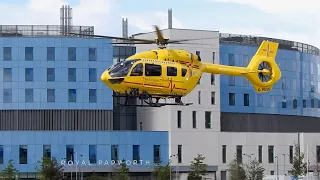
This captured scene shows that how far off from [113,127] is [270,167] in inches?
981

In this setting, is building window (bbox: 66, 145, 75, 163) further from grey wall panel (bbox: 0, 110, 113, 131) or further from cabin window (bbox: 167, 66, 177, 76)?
cabin window (bbox: 167, 66, 177, 76)

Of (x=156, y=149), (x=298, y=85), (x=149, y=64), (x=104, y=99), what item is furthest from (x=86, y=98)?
(x=149, y=64)

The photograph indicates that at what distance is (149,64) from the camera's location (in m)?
87.6

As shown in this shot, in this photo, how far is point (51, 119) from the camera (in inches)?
5758

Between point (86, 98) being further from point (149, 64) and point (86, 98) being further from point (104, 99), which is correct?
point (149, 64)

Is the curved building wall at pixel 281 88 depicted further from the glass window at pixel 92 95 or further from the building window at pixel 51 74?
the building window at pixel 51 74

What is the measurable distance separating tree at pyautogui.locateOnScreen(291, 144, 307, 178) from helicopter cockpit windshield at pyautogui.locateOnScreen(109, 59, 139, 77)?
6787 cm

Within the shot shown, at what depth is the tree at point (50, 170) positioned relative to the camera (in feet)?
439

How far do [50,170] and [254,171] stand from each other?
99.2ft

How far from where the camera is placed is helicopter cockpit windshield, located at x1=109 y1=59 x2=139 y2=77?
8694 cm

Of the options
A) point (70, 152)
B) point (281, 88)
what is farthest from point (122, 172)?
point (281, 88)

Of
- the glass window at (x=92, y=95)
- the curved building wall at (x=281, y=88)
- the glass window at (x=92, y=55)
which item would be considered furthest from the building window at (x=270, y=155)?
the glass window at (x=92, y=55)

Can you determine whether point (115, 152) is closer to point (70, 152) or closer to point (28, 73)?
point (70, 152)

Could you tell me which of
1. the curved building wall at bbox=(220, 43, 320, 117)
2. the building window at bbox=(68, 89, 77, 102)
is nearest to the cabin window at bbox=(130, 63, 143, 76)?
the building window at bbox=(68, 89, 77, 102)
